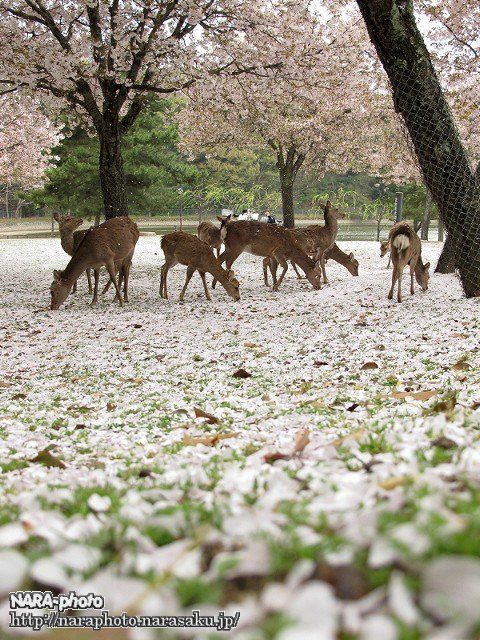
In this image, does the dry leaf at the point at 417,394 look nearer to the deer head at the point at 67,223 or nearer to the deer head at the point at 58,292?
the deer head at the point at 58,292

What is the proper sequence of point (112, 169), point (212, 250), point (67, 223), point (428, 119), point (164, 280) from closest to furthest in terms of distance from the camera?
point (428, 119), point (212, 250), point (164, 280), point (67, 223), point (112, 169)

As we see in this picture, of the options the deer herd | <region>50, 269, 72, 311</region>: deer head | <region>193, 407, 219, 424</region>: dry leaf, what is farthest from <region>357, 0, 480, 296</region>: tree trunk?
<region>50, 269, 72, 311</region>: deer head

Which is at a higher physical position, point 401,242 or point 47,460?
point 401,242

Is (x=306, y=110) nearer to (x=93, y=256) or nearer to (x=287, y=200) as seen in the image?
(x=287, y=200)

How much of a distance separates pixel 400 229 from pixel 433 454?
27.1 feet

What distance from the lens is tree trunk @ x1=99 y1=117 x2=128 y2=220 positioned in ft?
47.9

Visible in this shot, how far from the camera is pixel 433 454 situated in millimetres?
2662

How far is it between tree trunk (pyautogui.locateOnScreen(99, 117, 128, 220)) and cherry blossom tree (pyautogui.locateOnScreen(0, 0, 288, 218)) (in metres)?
0.02

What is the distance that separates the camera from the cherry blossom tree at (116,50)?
13.7 metres

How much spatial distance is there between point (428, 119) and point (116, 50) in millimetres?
7660

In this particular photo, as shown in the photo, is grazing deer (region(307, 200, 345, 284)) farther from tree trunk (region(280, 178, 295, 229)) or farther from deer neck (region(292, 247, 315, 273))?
tree trunk (region(280, 178, 295, 229))

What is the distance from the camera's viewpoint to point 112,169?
48.5 ft

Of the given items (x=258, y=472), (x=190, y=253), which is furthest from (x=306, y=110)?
(x=258, y=472)

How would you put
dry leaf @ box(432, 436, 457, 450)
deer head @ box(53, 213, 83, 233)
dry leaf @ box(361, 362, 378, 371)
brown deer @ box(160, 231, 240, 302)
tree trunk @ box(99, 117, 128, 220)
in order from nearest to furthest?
dry leaf @ box(432, 436, 457, 450), dry leaf @ box(361, 362, 378, 371), brown deer @ box(160, 231, 240, 302), deer head @ box(53, 213, 83, 233), tree trunk @ box(99, 117, 128, 220)
